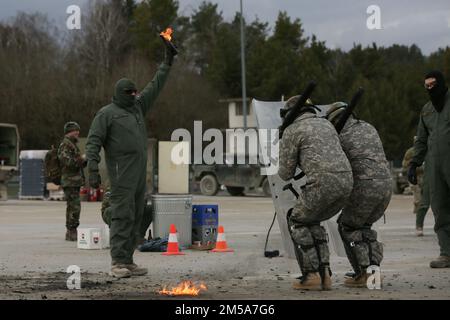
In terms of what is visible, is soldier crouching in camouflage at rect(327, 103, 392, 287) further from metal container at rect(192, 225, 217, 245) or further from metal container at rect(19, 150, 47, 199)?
metal container at rect(19, 150, 47, 199)

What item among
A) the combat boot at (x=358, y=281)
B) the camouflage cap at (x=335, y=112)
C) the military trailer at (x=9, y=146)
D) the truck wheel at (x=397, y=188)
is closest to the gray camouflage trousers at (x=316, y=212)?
the combat boot at (x=358, y=281)

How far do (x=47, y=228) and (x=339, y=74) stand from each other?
47.0m

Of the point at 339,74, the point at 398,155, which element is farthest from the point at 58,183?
the point at 339,74

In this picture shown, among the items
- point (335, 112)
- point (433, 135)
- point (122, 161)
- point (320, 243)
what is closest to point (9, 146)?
point (122, 161)

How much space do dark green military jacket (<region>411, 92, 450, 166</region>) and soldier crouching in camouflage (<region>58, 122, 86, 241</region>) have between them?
629 centimetres

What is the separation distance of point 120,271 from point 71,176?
5933 mm

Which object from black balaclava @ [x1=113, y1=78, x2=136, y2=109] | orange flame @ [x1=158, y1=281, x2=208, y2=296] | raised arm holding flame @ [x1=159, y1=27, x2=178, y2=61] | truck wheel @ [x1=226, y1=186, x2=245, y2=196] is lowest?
orange flame @ [x1=158, y1=281, x2=208, y2=296]

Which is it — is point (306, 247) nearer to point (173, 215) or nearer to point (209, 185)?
point (173, 215)

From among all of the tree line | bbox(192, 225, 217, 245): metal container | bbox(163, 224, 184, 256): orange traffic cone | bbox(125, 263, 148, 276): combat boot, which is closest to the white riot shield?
bbox(163, 224, 184, 256): orange traffic cone

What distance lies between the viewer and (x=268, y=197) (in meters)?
37.9

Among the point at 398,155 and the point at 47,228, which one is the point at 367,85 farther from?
the point at 47,228

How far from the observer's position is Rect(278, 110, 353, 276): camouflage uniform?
30.9ft

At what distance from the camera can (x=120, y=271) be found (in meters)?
10.9
